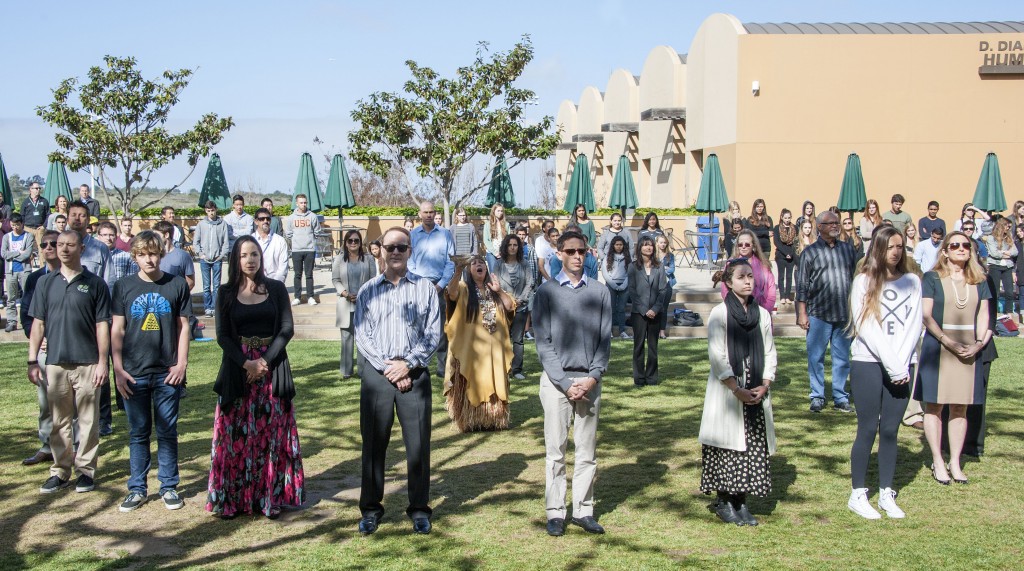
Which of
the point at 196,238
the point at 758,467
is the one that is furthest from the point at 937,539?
the point at 196,238

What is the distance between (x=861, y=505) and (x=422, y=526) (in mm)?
2835

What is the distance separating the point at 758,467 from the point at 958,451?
2071 mm

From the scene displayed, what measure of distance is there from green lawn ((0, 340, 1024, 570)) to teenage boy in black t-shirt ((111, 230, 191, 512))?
0.24 meters

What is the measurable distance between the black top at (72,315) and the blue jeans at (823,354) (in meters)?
6.43

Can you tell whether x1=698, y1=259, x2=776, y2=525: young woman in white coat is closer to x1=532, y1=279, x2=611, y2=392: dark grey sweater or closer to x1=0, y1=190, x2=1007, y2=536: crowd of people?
x1=0, y1=190, x2=1007, y2=536: crowd of people

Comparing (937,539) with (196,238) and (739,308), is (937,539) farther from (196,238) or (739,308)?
(196,238)

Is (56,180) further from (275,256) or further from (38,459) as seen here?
(38,459)

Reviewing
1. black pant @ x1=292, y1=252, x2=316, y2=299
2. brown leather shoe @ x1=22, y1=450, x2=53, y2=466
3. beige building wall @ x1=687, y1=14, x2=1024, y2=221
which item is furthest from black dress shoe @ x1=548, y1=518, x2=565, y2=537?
beige building wall @ x1=687, y1=14, x2=1024, y2=221

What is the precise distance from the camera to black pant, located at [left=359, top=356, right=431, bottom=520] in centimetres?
609

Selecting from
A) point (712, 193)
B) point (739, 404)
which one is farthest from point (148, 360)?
point (712, 193)

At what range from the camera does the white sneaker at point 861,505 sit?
6.39 meters

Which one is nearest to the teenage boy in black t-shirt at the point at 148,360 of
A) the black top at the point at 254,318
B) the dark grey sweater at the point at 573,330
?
the black top at the point at 254,318

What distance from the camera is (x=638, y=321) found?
457 inches

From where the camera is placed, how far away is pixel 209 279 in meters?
16.2
